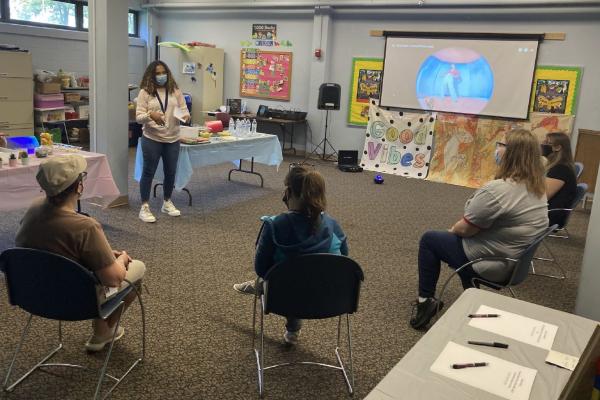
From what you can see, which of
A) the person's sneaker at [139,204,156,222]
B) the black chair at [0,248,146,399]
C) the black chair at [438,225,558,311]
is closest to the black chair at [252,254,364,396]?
the black chair at [0,248,146,399]

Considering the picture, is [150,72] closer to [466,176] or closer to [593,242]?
[593,242]

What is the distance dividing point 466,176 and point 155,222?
4.69m

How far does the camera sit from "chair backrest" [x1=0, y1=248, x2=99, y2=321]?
1.89 m

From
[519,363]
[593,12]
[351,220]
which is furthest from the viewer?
[593,12]

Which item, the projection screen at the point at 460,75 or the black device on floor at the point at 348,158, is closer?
the projection screen at the point at 460,75

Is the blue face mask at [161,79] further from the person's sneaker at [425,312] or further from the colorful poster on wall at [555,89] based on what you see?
the colorful poster on wall at [555,89]

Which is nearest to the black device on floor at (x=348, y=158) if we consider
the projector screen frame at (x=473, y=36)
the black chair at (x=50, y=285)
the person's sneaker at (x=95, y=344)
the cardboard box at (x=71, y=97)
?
the projector screen frame at (x=473, y=36)

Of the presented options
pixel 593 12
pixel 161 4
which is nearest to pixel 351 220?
pixel 593 12

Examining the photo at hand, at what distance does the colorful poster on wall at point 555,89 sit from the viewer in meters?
6.91

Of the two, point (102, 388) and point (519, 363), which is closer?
point (519, 363)

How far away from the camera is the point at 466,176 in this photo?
7559mm

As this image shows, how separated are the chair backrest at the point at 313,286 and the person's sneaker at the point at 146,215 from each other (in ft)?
9.22

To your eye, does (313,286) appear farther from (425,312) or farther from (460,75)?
(460,75)

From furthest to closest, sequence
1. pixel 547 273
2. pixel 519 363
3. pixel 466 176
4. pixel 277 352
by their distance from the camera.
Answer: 1. pixel 466 176
2. pixel 547 273
3. pixel 277 352
4. pixel 519 363
